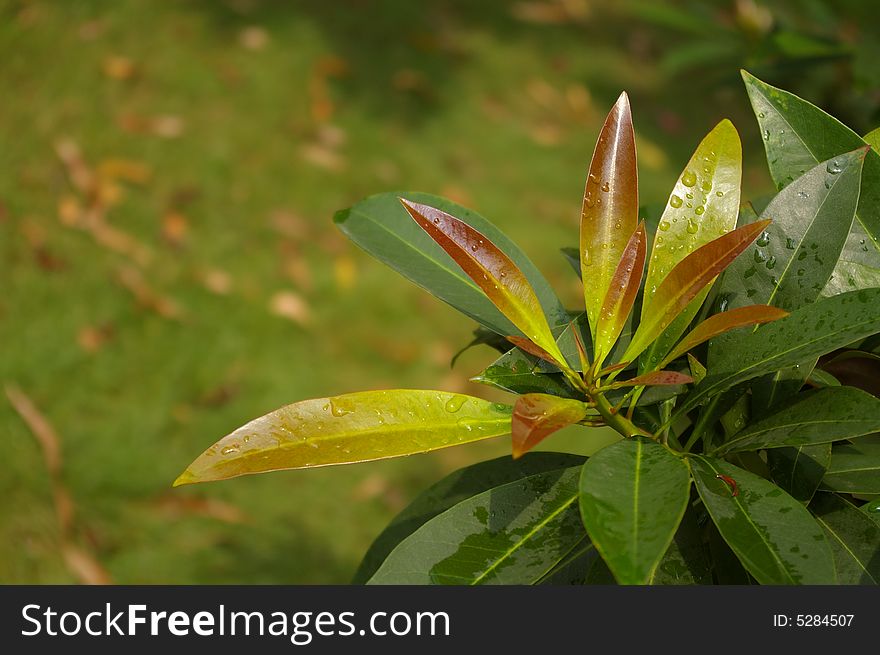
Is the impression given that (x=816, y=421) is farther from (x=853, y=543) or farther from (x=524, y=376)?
(x=524, y=376)

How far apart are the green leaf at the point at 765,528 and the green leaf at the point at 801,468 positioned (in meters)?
0.09

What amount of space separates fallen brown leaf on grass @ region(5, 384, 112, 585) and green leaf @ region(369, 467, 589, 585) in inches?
66.9

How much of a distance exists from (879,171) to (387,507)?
193 cm

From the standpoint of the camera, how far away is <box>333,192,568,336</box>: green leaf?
964 millimetres

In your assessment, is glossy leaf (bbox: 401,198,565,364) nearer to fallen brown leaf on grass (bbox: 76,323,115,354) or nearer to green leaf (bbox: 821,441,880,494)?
green leaf (bbox: 821,441,880,494)

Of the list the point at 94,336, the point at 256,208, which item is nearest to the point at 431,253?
the point at 94,336

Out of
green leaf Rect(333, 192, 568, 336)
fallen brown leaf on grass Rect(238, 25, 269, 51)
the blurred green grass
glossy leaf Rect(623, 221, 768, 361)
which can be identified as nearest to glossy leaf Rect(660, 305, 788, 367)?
glossy leaf Rect(623, 221, 768, 361)

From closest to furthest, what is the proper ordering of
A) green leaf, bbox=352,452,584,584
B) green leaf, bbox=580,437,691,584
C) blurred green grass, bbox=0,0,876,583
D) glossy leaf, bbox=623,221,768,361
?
green leaf, bbox=580,437,691,584, glossy leaf, bbox=623,221,768,361, green leaf, bbox=352,452,584,584, blurred green grass, bbox=0,0,876,583

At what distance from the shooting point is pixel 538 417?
75 cm

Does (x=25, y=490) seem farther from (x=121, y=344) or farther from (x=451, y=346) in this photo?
(x=451, y=346)

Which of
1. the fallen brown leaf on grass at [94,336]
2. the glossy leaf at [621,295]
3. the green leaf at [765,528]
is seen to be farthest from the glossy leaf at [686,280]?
the fallen brown leaf on grass at [94,336]

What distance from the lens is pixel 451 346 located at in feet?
10.1

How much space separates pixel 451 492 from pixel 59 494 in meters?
1.69

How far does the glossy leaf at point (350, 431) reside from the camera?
0.79 metres
